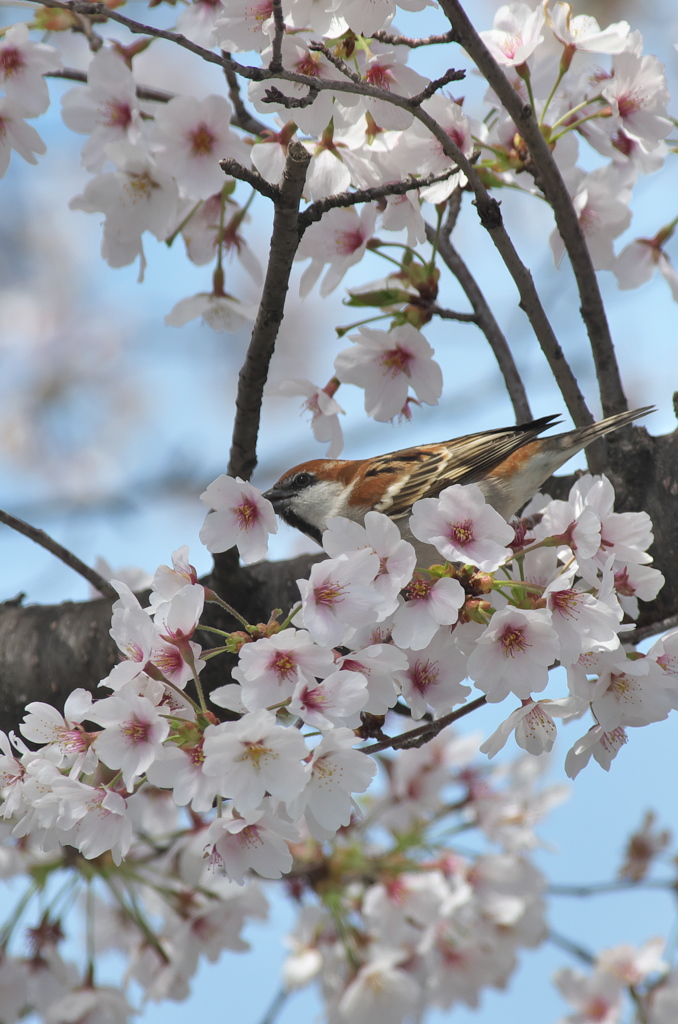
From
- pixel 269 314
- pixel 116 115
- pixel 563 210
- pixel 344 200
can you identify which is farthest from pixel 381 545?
pixel 116 115

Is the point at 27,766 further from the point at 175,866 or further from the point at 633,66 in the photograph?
the point at 633,66

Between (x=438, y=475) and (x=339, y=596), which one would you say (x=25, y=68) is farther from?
(x=339, y=596)

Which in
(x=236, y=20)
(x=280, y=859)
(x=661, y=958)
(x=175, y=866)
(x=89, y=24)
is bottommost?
(x=661, y=958)

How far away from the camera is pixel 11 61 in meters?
2.47

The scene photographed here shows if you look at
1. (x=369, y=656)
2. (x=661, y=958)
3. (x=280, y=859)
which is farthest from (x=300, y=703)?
(x=661, y=958)

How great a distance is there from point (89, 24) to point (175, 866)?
2.88m

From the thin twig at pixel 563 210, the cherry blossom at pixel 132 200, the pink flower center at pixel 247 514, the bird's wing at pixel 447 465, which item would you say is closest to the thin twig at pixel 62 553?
the pink flower center at pixel 247 514

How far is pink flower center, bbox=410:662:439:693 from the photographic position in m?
1.85

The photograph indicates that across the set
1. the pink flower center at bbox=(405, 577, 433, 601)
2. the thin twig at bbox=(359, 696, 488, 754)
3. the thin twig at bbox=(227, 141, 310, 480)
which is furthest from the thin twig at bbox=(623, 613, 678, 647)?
the thin twig at bbox=(227, 141, 310, 480)

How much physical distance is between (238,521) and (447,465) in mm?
1200

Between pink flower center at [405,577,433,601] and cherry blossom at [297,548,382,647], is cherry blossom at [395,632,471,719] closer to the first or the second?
pink flower center at [405,577,433,601]

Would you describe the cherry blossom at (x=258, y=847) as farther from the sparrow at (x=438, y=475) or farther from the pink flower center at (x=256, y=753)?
the sparrow at (x=438, y=475)

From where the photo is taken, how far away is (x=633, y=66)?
2459 mm

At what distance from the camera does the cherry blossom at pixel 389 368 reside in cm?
243
